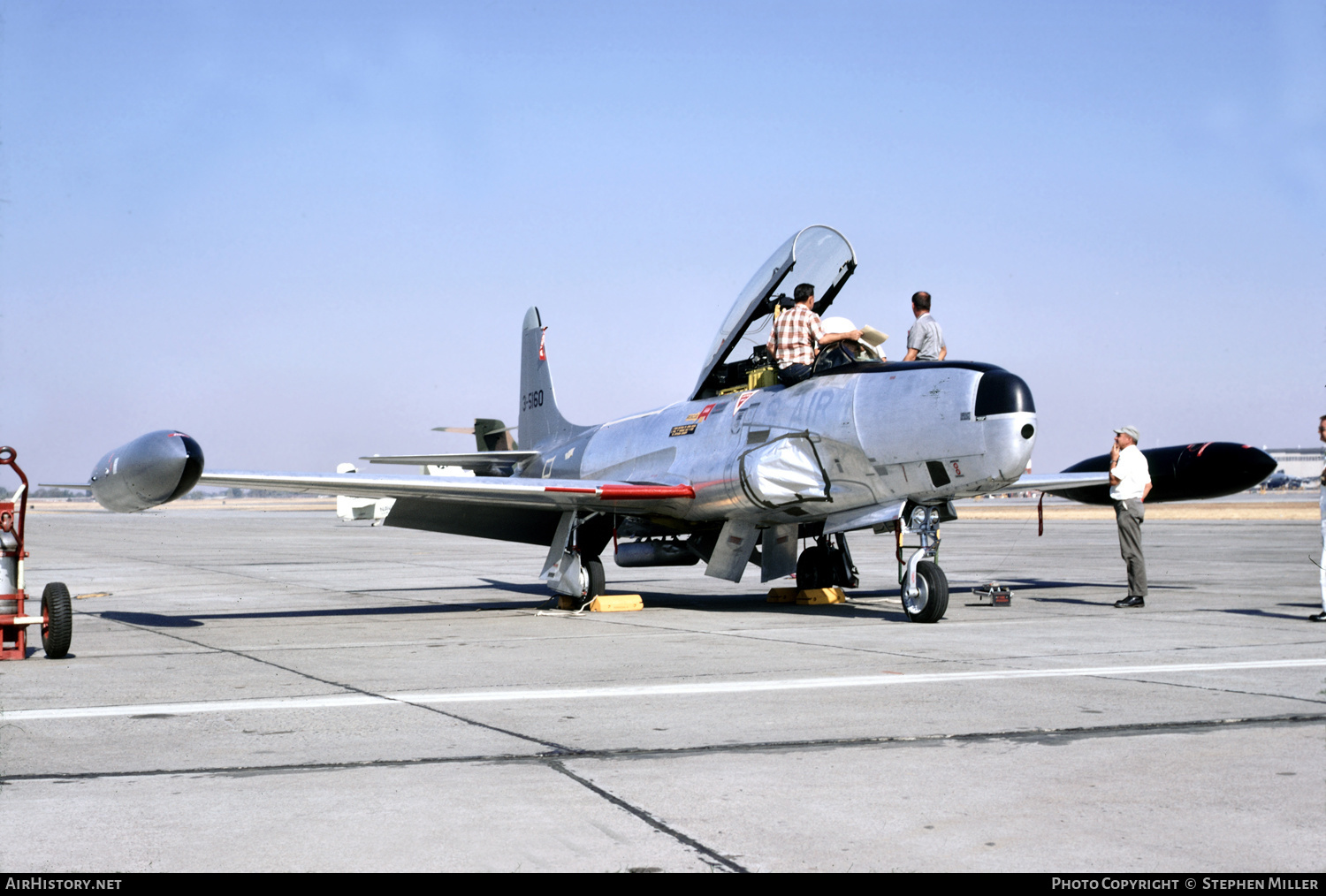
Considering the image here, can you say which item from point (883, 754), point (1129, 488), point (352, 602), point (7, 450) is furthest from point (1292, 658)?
point (352, 602)

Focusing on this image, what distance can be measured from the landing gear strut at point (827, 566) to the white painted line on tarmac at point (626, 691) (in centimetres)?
648

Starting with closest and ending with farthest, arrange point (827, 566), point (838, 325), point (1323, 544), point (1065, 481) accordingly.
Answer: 1. point (1323, 544)
2. point (838, 325)
3. point (827, 566)
4. point (1065, 481)

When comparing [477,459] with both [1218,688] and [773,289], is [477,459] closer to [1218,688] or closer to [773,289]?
[773,289]

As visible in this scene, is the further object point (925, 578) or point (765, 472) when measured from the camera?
point (765, 472)

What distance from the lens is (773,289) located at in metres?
12.8

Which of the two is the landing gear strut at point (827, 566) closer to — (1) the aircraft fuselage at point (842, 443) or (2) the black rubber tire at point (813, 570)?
(2) the black rubber tire at point (813, 570)

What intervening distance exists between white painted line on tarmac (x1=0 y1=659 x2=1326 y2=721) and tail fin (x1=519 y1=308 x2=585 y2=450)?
11101 mm

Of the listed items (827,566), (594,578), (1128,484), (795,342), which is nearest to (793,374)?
Answer: (795,342)

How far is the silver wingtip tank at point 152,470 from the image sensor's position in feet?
28.3

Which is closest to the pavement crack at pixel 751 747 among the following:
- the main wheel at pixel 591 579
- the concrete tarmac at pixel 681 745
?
the concrete tarmac at pixel 681 745

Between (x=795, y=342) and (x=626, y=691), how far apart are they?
645cm

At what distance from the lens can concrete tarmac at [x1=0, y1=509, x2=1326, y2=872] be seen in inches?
135

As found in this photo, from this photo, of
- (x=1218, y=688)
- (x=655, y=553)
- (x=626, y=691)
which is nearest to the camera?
(x=1218, y=688)
